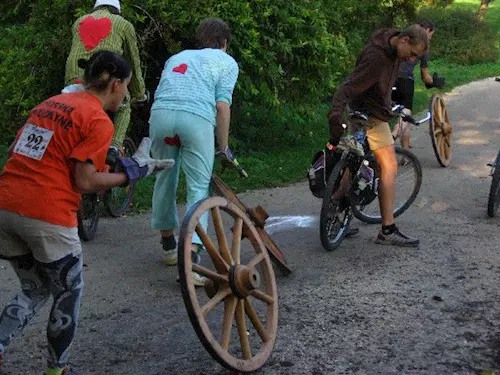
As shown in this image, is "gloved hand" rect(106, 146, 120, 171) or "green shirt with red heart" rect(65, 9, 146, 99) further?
"green shirt with red heart" rect(65, 9, 146, 99)

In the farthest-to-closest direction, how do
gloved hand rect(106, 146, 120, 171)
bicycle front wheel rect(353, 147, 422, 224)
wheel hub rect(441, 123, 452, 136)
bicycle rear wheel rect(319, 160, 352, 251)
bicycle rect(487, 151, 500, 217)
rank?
wheel hub rect(441, 123, 452, 136), bicycle rect(487, 151, 500, 217), bicycle front wheel rect(353, 147, 422, 224), bicycle rear wheel rect(319, 160, 352, 251), gloved hand rect(106, 146, 120, 171)

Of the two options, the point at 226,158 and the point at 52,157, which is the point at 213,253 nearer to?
the point at 52,157

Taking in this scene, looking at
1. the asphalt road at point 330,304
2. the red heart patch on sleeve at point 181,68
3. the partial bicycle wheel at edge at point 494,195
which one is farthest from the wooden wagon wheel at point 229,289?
the partial bicycle wheel at edge at point 494,195

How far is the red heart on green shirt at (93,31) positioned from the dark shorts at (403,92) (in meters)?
4.71

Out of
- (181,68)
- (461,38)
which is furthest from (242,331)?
(461,38)

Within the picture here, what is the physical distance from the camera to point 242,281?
163 inches

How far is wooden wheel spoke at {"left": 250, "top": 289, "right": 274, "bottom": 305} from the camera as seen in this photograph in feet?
14.3

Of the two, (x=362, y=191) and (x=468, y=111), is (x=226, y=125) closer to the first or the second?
(x=362, y=191)

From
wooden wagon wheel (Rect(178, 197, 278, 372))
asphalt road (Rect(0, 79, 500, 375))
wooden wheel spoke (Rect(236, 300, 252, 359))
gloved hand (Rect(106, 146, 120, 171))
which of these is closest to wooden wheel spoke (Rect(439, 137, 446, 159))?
asphalt road (Rect(0, 79, 500, 375))

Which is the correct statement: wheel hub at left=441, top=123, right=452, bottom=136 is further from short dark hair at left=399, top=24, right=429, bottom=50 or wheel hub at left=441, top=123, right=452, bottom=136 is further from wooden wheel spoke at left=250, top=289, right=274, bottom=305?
wooden wheel spoke at left=250, top=289, right=274, bottom=305

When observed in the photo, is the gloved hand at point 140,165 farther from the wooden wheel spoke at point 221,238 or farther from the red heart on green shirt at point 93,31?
the red heart on green shirt at point 93,31

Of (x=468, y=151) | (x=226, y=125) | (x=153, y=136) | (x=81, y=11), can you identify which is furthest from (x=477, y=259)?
(x=468, y=151)

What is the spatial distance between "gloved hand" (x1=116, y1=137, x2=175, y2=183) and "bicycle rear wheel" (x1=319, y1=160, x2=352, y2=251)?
2.49m

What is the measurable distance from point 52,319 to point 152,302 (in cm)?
153
